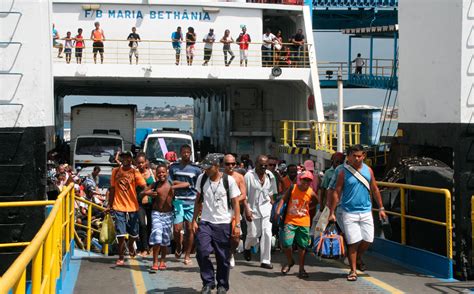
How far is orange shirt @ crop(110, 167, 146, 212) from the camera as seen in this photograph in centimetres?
1071

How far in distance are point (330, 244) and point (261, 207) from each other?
5.00 feet

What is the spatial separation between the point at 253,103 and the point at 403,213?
20134 millimetres

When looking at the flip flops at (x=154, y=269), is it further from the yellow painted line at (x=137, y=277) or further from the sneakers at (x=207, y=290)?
the sneakers at (x=207, y=290)

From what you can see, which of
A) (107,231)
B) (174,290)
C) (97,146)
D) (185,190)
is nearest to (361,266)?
(185,190)

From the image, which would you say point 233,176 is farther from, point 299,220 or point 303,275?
point 303,275

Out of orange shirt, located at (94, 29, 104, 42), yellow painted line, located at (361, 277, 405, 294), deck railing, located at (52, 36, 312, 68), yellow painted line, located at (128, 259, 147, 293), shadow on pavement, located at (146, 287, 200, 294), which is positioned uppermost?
orange shirt, located at (94, 29, 104, 42)

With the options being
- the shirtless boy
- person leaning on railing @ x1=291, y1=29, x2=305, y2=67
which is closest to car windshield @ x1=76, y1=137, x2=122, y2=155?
person leaning on railing @ x1=291, y1=29, x2=305, y2=67

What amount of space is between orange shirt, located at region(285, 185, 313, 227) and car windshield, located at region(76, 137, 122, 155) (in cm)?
1600

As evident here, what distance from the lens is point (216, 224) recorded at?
847cm

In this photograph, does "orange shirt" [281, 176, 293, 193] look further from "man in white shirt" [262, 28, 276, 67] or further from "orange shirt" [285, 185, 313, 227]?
"man in white shirt" [262, 28, 276, 67]

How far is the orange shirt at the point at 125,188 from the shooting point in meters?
10.7

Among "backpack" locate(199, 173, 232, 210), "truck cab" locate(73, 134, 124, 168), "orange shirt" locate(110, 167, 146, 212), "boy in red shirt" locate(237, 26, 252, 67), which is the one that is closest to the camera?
"backpack" locate(199, 173, 232, 210)

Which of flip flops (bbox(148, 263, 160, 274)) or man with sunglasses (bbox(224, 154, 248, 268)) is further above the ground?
man with sunglasses (bbox(224, 154, 248, 268))

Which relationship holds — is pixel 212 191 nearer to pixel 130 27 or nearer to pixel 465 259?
pixel 465 259
